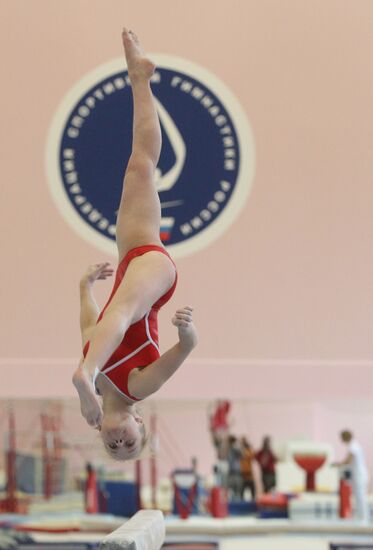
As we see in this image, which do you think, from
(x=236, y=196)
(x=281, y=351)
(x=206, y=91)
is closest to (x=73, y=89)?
(x=206, y=91)

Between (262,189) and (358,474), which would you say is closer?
(262,189)

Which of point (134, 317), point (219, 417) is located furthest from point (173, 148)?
point (134, 317)

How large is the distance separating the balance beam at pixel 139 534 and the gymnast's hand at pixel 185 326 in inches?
28.7

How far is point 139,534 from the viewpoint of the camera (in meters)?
3.52

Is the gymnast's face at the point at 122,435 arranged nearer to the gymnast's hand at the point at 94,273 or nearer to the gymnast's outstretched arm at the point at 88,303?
the gymnast's outstretched arm at the point at 88,303

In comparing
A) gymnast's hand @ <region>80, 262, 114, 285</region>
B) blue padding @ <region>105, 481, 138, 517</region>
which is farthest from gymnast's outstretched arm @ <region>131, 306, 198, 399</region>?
blue padding @ <region>105, 481, 138, 517</region>

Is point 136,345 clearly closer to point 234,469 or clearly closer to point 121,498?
point 234,469

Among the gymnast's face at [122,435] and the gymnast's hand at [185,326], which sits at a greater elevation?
the gymnast's hand at [185,326]

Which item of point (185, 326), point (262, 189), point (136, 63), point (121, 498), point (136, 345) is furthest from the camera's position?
point (121, 498)

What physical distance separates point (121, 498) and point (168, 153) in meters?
2.29

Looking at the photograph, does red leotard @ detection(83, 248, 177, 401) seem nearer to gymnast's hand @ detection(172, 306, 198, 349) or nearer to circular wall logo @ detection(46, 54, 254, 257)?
gymnast's hand @ detection(172, 306, 198, 349)

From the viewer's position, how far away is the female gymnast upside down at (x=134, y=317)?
3553 mm

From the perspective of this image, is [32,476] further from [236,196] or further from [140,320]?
[140,320]

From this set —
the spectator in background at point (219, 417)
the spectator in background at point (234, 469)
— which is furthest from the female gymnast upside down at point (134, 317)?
the spectator in background at point (234, 469)
